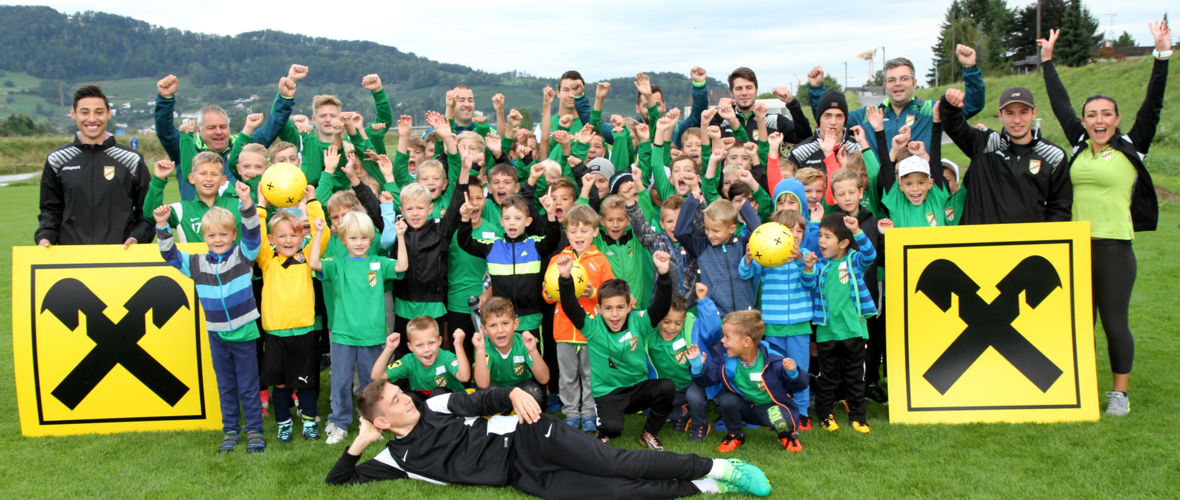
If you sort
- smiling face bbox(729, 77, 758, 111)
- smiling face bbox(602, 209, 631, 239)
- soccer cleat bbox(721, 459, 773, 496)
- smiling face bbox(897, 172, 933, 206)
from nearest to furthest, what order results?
soccer cleat bbox(721, 459, 773, 496)
smiling face bbox(602, 209, 631, 239)
smiling face bbox(897, 172, 933, 206)
smiling face bbox(729, 77, 758, 111)

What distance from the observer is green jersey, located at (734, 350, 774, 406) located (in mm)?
5160

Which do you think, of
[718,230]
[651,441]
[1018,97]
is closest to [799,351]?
[718,230]

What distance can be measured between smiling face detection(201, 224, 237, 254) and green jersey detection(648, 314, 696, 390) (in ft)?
10.5

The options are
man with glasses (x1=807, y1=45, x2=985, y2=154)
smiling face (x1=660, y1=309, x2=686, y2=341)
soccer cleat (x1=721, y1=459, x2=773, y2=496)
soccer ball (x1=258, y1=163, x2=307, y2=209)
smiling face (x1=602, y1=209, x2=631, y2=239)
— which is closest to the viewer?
soccer cleat (x1=721, y1=459, x2=773, y2=496)

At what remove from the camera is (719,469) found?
4391 millimetres

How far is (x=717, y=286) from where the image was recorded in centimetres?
569

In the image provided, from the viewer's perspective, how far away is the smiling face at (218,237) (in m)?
5.18

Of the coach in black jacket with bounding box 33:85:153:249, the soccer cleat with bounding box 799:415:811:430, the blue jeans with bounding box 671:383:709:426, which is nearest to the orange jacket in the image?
the blue jeans with bounding box 671:383:709:426

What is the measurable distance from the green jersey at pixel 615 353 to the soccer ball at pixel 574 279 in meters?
0.29

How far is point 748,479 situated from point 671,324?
56.4 inches

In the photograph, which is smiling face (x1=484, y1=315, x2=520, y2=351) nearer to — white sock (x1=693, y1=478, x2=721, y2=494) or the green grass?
the green grass

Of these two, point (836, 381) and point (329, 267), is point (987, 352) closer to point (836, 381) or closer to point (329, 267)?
point (836, 381)

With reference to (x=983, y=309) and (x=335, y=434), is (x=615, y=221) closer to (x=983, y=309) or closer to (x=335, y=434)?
(x=335, y=434)

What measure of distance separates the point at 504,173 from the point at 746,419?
9.67 ft
